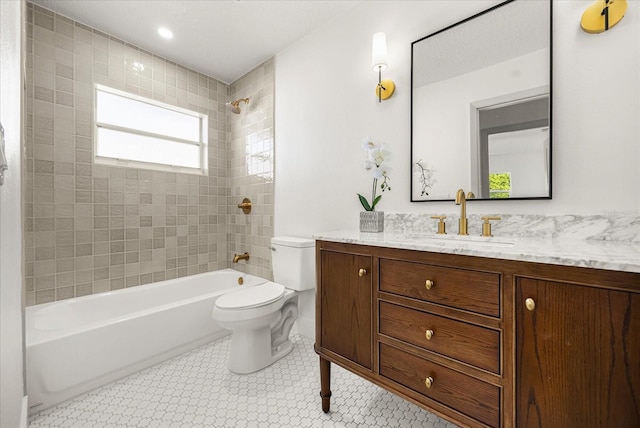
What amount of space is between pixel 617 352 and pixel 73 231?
3012 millimetres

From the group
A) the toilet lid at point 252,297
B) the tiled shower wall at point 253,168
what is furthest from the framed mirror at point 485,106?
the tiled shower wall at point 253,168

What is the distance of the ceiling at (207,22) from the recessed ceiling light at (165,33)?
0.03 meters

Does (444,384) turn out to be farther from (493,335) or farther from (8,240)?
(8,240)

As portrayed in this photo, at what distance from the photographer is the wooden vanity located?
72 centimetres

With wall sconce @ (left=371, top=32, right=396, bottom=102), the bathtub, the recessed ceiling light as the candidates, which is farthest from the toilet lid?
the recessed ceiling light

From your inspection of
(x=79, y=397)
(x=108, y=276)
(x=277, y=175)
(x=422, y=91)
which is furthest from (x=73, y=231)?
(x=422, y=91)

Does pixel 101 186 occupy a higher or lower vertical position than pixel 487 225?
higher

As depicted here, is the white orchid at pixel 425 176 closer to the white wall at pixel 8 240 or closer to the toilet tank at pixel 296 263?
the toilet tank at pixel 296 263

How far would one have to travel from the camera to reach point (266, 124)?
8.73ft

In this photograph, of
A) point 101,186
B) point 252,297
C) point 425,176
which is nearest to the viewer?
point 425,176

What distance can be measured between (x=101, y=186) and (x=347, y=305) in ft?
7.35

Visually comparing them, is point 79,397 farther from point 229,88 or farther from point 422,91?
point 229,88

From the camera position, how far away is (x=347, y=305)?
130cm

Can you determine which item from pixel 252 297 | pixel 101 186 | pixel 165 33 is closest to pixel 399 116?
pixel 252 297
